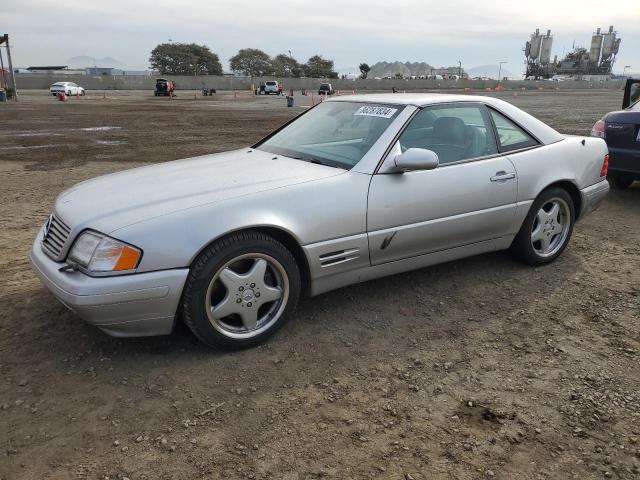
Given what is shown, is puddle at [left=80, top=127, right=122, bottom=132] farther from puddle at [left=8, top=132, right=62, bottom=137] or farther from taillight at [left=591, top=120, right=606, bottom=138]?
taillight at [left=591, top=120, right=606, bottom=138]

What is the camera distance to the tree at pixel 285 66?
108 metres

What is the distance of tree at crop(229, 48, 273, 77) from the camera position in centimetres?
10969

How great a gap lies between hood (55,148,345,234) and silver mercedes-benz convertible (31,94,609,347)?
0.6 inches

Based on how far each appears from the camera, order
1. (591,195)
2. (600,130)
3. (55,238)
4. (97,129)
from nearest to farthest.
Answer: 1. (55,238)
2. (591,195)
3. (600,130)
4. (97,129)

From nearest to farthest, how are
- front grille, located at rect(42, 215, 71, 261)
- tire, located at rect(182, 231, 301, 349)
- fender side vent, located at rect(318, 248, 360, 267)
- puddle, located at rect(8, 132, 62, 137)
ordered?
tire, located at rect(182, 231, 301, 349)
front grille, located at rect(42, 215, 71, 261)
fender side vent, located at rect(318, 248, 360, 267)
puddle, located at rect(8, 132, 62, 137)

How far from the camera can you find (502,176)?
12.9 feet

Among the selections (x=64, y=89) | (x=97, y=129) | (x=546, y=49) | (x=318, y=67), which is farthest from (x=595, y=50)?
(x=97, y=129)

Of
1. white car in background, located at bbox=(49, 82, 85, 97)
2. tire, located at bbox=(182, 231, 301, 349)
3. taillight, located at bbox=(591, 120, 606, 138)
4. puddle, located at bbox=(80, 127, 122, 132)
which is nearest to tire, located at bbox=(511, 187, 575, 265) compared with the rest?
tire, located at bbox=(182, 231, 301, 349)

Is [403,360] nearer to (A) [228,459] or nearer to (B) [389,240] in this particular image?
(B) [389,240]

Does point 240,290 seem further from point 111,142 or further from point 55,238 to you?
point 111,142

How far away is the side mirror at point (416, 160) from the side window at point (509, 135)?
3.37 feet

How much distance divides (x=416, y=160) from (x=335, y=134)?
2.84 feet

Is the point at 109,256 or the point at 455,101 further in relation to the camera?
the point at 455,101

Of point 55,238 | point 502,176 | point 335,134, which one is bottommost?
point 55,238
